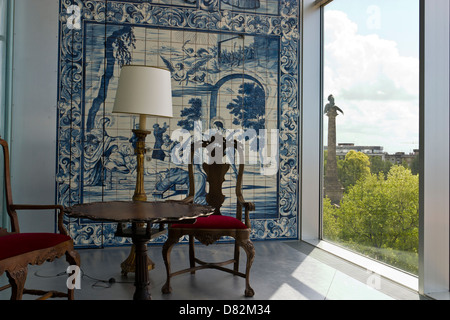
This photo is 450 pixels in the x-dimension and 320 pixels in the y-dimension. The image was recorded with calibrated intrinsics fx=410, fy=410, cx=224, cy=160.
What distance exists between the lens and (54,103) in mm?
4145

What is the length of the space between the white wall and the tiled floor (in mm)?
745

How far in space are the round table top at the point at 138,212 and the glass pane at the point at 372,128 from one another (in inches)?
71.9

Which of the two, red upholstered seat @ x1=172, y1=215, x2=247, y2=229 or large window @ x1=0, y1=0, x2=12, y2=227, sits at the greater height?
large window @ x1=0, y1=0, x2=12, y2=227

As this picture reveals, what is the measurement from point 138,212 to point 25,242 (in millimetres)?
654

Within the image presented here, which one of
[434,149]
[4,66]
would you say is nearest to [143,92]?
[4,66]

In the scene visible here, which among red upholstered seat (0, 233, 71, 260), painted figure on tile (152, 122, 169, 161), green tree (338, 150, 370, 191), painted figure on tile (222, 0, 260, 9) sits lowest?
red upholstered seat (0, 233, 71, 260)

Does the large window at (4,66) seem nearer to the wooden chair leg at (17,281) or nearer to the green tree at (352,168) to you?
the wooden chair leg at (17,281)

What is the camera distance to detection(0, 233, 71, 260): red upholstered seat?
214cm

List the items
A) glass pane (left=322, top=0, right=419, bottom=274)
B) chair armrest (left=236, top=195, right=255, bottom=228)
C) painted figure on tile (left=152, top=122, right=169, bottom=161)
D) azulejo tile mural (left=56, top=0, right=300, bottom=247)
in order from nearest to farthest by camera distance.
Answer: chair armrest (left=236, top=195, right=255, bottom=228)
glass pane (left=322, top=0, right=419, bottom=274)
azulejo tile mural (left=56, top=0, right=300, bottom=247)
painted figure on tile (left=152, top=122, right=169, bottom=161)

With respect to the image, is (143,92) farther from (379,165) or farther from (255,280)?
(379,165)

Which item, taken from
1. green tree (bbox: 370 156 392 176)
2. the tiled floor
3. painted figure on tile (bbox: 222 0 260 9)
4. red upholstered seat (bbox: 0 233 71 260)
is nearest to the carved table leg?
the tiled floor

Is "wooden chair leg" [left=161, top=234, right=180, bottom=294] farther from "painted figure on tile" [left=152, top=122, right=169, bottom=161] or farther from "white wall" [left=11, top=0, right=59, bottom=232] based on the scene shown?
"white wall" [left=11, top=0, right=59, bottom=232]

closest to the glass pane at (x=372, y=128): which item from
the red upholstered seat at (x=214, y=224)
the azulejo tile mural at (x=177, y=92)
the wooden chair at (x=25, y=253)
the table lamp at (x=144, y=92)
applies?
the azulejo tile mural at (x=177, y=92)

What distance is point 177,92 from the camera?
446cm
